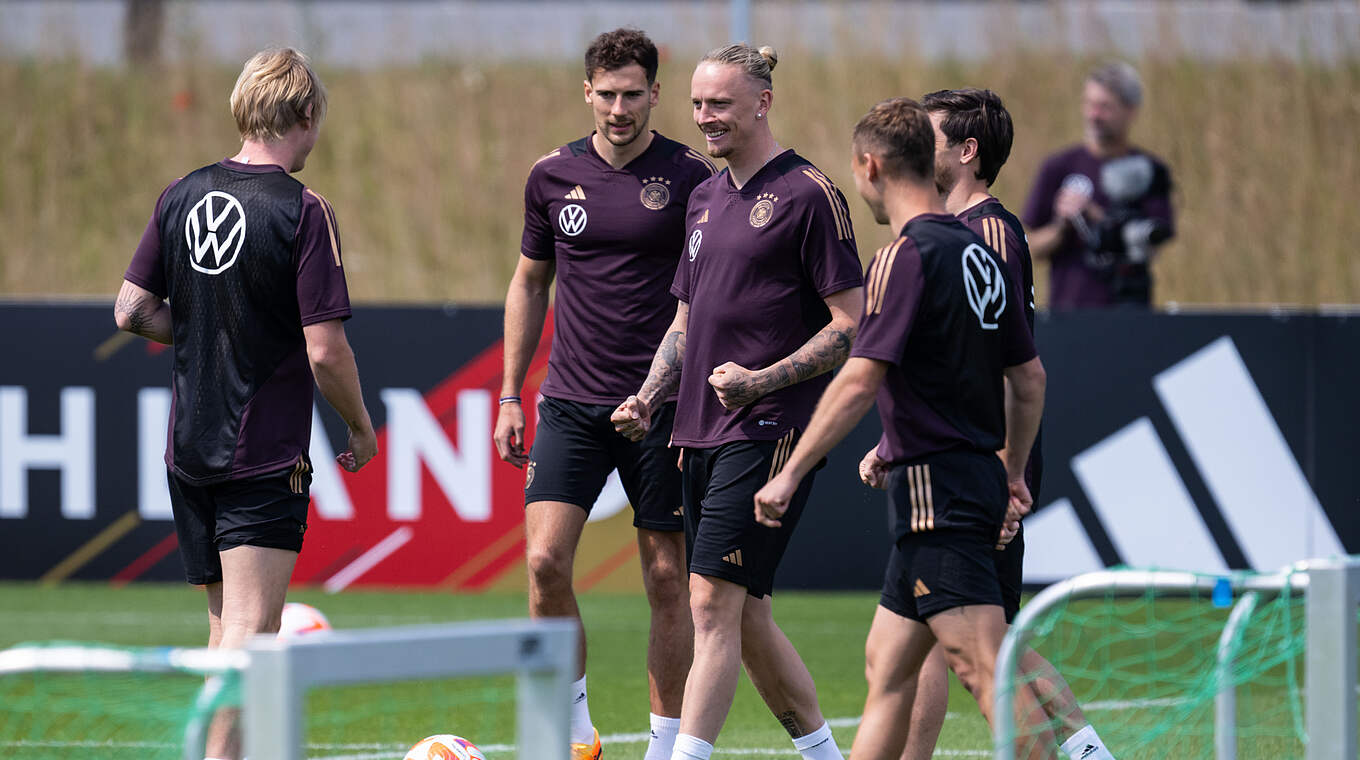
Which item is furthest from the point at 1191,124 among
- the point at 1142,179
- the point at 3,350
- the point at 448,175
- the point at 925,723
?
the point at 925,723

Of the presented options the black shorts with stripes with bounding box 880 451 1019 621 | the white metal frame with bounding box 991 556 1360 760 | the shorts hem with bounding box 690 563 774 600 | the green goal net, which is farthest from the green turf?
the white metal frame with bounding box 991 556 1360 760

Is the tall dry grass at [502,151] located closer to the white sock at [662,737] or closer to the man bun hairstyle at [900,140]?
the white sock at [662,737]

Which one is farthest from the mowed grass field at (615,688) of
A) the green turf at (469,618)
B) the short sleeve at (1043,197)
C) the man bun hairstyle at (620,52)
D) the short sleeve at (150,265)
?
the short sleeve at (1043,197)

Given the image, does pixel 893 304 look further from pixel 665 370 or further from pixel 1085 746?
pixel 1085 746

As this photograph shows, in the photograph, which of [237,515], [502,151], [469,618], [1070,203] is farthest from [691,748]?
[502,151]

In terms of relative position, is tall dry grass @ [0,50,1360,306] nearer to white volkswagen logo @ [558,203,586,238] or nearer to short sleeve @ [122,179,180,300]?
white volkswagen logo @ [558,203,586,238]

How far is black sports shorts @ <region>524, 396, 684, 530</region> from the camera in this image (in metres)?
6.20

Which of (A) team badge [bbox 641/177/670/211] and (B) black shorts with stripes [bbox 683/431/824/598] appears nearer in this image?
(B) black shorts with stripes [bbox 683/431/824/598]

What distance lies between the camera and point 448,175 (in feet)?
60.2

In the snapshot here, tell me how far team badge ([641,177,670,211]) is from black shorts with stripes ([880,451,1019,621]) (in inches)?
77.4

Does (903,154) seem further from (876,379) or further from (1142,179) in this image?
(1142,179)

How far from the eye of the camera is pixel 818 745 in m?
5.59

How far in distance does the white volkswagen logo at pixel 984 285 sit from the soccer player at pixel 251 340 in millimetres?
1814

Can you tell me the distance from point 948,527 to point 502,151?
47.9 ft
